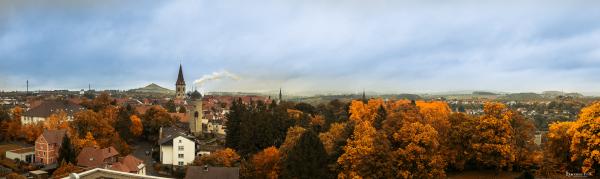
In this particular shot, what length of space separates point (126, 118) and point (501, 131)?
43.0 metres

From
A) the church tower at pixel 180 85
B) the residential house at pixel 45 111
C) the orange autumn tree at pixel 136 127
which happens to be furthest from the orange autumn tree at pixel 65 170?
the church tower at pixel 180 85

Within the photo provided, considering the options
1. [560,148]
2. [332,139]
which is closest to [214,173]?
[332,139]

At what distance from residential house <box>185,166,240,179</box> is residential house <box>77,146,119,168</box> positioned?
35.6ft

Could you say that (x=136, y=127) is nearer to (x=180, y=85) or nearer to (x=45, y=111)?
(x=45, y=111)

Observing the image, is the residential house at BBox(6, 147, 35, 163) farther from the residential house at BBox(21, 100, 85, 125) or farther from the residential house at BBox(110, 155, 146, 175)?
the residential house at BBox(21, 100, 85, 125)

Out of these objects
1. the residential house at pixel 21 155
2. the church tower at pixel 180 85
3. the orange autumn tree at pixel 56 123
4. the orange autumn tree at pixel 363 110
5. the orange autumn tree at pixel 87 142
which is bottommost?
the residential house at pixel 21 155

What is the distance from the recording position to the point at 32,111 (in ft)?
224

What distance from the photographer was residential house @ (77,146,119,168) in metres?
42.3

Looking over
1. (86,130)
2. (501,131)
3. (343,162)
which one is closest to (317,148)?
(343,162)

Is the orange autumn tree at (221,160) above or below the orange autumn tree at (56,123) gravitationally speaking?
below

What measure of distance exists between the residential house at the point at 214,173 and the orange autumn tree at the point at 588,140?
22570mm

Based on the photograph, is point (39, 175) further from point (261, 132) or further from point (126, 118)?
point (261, 132)

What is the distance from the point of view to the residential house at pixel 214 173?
3437 centimetres

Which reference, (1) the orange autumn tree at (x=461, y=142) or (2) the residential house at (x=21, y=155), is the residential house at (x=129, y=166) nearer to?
(2) the residential house at (x=21, y=155)
